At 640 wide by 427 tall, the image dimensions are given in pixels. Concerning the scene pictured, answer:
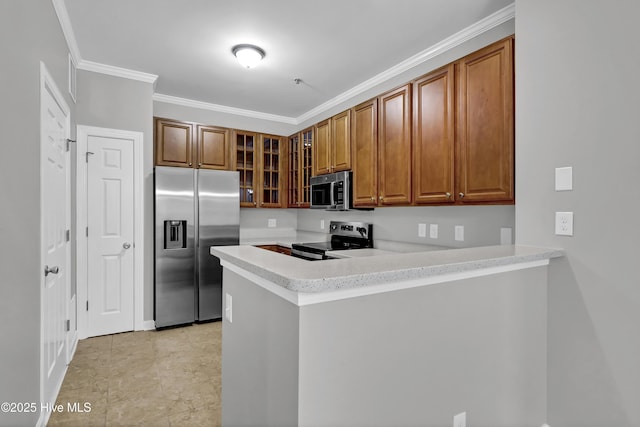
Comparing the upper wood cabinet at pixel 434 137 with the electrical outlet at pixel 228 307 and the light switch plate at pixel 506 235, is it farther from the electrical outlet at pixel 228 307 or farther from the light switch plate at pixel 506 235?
the electrical outlet at pixel 228 307

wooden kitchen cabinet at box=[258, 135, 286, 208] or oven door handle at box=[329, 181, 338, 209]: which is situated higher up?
wooden kitchen cabinet at box=[258, 135, 286, 208]

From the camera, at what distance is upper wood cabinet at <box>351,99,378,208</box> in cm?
313

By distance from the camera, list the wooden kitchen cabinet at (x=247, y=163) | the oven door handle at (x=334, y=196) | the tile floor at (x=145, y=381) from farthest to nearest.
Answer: the wooden kitchen cabinet at (x=247, y=163) < the oven door handle at (x=334, y=196) < the tile floor at (x=145, y=381)

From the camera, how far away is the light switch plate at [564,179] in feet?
5.60

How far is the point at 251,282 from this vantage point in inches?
55.8

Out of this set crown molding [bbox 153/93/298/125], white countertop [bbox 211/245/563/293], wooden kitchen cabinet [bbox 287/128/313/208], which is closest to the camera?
white countertop [bbox 211/245/563/293]

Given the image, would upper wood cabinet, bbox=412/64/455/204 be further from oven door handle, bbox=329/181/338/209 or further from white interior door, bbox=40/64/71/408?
white interior door, bbox=40/64/71/408

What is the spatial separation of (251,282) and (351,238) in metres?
2.67

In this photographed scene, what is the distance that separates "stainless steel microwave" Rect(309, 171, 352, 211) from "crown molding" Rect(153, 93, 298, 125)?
4.57 feet

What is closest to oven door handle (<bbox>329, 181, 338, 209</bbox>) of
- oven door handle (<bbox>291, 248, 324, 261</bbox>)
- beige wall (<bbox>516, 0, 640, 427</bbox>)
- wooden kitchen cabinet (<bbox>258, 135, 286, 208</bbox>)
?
oven door handle (<bbox>291, 248, 324, 261</bbox>)

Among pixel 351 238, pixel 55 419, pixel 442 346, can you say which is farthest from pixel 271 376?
pixel 351 238

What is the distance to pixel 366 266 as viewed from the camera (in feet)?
4.13

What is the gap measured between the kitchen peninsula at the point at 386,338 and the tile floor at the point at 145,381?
2.26 feet

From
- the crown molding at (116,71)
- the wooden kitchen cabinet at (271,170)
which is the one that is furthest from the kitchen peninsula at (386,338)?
the wooden kitchen cabinet at (271,170)
